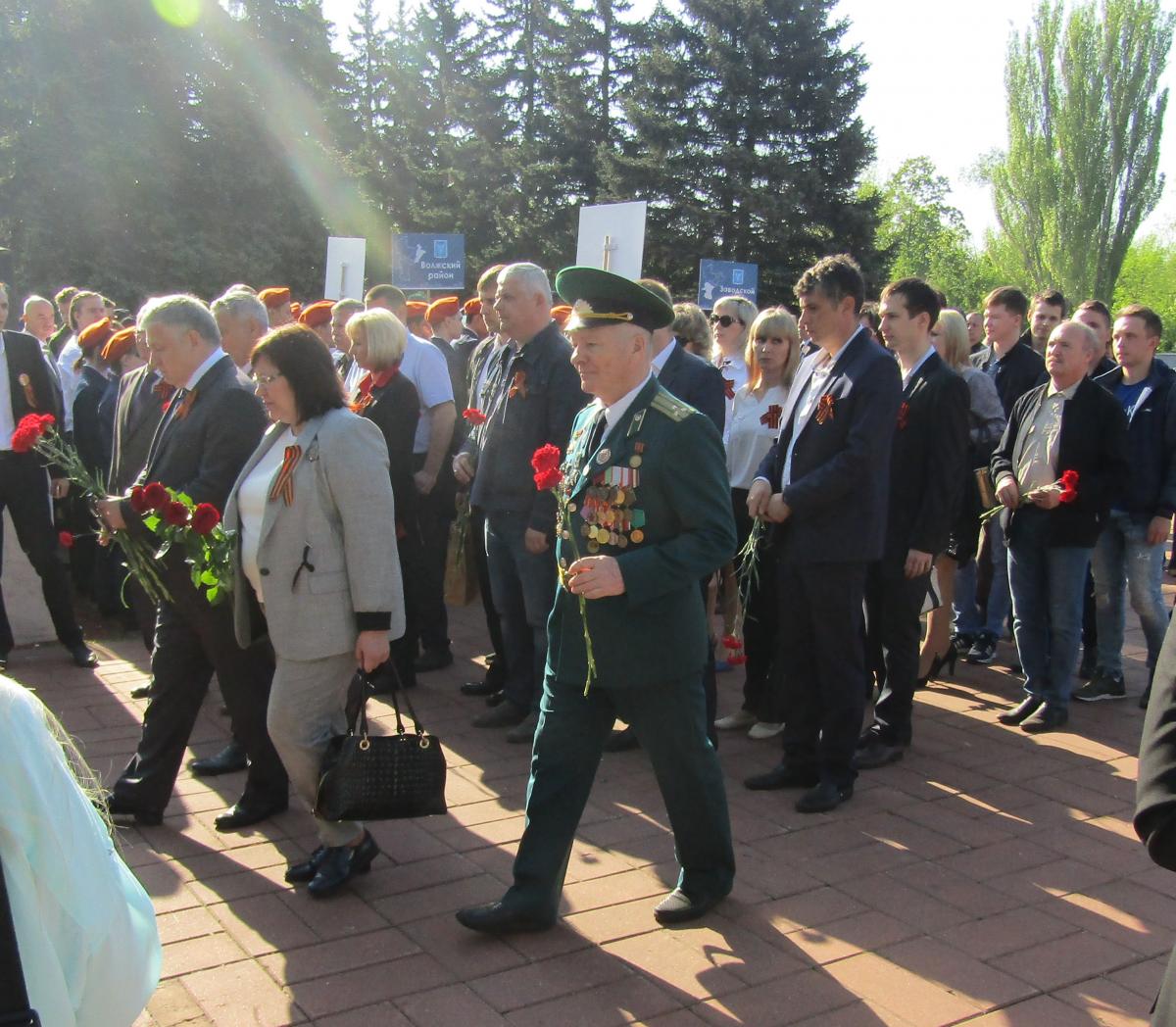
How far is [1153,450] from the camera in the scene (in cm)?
685

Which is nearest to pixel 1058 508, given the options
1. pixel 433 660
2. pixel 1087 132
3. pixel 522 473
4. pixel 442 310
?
pixel 522 473

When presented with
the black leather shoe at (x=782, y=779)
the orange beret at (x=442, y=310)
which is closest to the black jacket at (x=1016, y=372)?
the black leather shoe at (x=782, y=779)

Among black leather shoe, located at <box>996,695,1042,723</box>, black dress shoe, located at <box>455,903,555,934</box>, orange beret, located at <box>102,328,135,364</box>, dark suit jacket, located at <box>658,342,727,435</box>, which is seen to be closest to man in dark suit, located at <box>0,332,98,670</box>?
orange beret, located at <box>102,328,135,364</box>

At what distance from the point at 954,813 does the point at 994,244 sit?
4436cm

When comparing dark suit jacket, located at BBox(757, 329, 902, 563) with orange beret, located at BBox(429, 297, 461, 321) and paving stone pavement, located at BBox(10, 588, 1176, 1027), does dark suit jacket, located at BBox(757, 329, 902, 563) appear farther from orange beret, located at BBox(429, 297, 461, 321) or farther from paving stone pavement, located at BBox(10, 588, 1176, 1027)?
orange beret, located at BBox(429, 297, 461, 321)

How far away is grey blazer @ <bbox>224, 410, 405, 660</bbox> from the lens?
4066 mm

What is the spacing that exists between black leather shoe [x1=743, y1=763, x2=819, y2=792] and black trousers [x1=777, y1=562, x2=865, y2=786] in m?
0.03

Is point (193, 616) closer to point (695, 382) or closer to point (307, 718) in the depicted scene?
point (307, 718)

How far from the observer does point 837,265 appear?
16.4ft

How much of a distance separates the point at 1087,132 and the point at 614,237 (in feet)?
123

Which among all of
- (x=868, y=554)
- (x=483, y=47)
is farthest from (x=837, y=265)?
(x=483, y=47)

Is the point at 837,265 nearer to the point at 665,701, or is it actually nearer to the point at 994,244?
the point at 665,701

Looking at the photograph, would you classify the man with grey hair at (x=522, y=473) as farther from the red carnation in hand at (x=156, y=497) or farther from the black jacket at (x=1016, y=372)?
the black jacket at (x=1016, y=372)

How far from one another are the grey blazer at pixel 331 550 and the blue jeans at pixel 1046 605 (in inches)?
142
